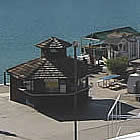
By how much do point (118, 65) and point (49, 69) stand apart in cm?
728

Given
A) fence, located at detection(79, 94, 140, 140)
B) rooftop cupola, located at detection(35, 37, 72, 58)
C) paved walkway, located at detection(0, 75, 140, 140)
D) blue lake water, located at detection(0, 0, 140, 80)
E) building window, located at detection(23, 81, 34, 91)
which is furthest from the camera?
blue lake water, located at detection(0, 0, 140, 80)

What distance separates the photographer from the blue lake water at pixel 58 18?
68.9 m

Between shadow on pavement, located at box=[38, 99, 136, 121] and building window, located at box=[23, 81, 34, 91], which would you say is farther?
building window, located at box=[23, 81, 34, 91]

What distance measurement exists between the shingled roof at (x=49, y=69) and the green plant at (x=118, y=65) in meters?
6.15

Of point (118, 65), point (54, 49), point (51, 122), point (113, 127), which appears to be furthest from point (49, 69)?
point (118, 65)

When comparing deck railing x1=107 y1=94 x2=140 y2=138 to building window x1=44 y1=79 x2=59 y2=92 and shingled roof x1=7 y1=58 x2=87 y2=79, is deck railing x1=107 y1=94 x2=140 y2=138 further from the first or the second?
shingled roof x1=7 y1=58 x2=87 y2=79

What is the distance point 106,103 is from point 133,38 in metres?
12.6

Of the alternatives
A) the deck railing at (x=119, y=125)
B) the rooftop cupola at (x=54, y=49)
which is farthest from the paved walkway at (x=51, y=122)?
the rooftop cupola at (x=54, y=49)

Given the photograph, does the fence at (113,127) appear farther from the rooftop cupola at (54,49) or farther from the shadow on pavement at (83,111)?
the rooftop cupola at (54,49)

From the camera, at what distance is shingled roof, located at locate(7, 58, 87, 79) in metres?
15.9

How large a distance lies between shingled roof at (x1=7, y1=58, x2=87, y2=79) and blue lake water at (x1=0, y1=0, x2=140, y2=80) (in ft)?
132

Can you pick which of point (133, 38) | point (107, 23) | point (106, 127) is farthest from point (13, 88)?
point (107, 23)

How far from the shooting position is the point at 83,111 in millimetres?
15281

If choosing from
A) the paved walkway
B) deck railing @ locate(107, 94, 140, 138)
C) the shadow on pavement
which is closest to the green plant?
the paved walkway
